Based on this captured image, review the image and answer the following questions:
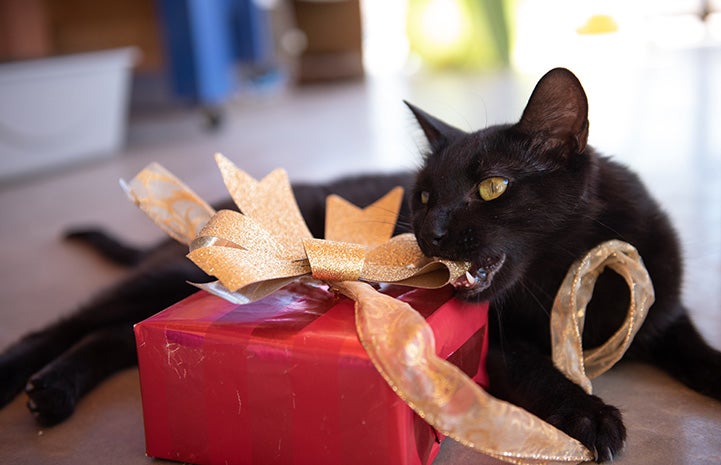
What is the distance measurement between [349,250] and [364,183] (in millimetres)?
614

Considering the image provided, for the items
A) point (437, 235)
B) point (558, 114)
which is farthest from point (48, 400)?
point (558, 114)

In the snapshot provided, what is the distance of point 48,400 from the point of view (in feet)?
3.75

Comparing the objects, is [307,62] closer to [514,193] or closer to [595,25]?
[595,25]

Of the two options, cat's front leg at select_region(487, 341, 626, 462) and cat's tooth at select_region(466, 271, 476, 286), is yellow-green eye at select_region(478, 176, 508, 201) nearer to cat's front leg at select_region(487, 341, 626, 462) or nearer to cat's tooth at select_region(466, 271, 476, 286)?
cat's tooth at select_region(466, 271, 476, 286)

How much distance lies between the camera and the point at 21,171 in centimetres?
311

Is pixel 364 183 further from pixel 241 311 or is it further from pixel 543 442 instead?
pixel 543 442

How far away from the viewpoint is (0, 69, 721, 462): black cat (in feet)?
3.29

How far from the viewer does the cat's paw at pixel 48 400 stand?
3.74 feet

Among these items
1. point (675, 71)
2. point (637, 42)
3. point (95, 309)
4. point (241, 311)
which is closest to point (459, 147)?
point (241, 311)

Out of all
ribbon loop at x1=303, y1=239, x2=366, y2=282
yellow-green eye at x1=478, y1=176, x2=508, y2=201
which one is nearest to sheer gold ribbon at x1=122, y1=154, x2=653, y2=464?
ribbon loop at x1=303, y1=239, x2=366, y2=282

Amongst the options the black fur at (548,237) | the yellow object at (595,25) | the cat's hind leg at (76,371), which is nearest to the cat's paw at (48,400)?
the cat's hind leg at (76,371)

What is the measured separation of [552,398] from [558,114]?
39cm

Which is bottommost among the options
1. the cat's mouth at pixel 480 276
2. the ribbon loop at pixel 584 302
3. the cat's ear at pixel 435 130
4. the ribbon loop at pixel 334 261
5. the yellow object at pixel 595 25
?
the ribbon loop at pixel 584 302

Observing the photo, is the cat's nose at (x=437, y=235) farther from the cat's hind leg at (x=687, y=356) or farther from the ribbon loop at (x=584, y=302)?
the cat's hind leg at (x=687, y=356)
